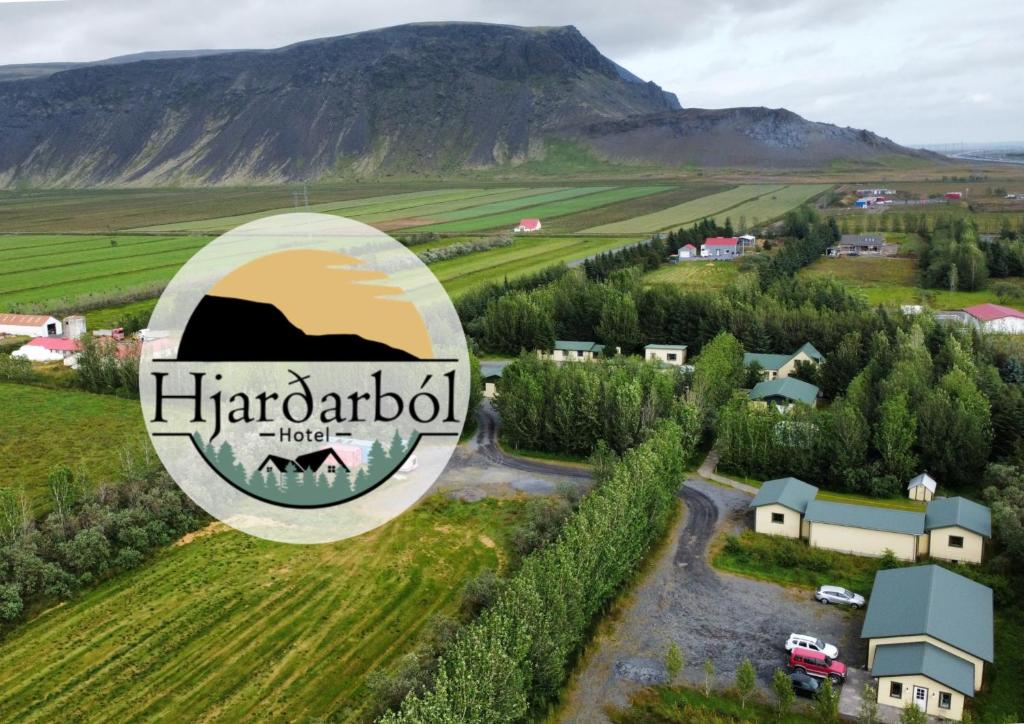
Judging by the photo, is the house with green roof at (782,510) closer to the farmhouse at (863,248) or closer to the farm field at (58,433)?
the farm field at (58,433)

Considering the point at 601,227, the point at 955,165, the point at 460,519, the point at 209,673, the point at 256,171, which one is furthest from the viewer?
the point at 256,171

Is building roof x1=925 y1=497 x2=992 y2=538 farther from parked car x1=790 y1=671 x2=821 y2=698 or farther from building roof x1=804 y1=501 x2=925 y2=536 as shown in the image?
parked car x1=790 y1=671 x2=821 y2=698

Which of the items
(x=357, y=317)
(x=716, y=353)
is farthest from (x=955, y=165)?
(x=357, y=317)

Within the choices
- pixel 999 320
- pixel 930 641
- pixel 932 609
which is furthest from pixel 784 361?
pixel 930 641

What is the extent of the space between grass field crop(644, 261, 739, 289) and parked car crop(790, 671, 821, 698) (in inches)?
1673

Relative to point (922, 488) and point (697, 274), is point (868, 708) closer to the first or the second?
point (922, 488)

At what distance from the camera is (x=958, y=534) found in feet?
71.8

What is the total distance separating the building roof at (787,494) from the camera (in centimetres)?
2376

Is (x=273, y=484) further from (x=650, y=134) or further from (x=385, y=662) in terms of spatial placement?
(x=650, y=134)

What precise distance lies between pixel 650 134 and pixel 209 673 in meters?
185

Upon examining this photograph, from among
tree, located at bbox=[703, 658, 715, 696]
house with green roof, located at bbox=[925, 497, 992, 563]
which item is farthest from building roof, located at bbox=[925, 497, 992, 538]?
tree, located at bbox=[703, 658, 715, 696]

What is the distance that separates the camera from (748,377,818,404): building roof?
33.6m

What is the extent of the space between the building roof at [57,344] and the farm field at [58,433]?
14.4 feet

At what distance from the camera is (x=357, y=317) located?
1083 inches
